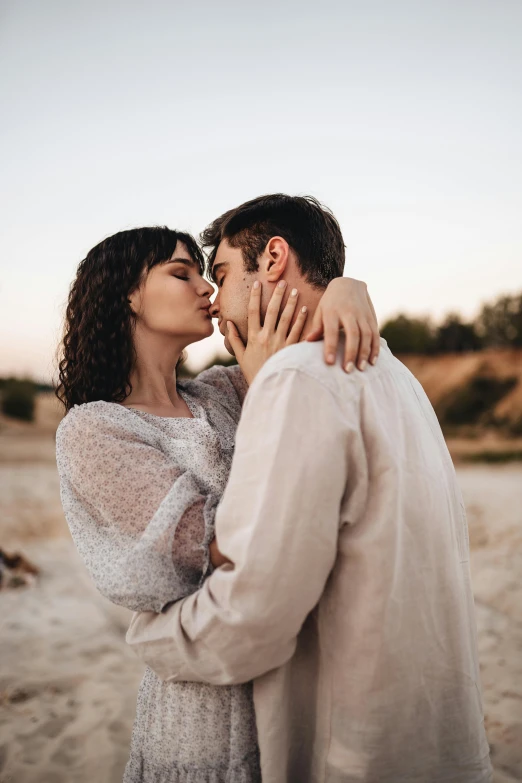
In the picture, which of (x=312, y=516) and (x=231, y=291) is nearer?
(x=312, y=516)

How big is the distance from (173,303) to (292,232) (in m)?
0.46

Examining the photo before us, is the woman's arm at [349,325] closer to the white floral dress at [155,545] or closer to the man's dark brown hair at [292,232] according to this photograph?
the man's dark brown hair at [292,232]

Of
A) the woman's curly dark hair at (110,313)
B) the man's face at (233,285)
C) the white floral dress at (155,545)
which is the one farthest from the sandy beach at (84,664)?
the man's face at (233,285)

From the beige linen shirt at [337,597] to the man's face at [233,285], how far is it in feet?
1.96

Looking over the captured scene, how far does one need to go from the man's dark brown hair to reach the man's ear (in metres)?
0.03

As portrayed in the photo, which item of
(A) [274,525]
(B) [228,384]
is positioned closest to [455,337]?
(B) [228,384]

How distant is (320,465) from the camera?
1.16 m

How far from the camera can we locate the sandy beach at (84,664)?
175 inches

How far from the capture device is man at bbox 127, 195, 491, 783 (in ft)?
3.81

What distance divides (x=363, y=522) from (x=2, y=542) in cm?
1208

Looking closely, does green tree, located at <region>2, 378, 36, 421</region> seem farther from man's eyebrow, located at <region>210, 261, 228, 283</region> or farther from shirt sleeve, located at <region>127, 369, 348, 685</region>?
shirt sleeve, located at <region>127, 369, 348, 685</region>

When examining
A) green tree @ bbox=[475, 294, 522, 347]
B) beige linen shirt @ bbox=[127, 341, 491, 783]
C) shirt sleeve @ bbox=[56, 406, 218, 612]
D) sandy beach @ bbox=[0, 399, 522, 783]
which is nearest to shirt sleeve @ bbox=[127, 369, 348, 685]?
beige linen shirt @ bbox=[127, 341, 491, 783]

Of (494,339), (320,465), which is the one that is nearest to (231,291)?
(320,465)

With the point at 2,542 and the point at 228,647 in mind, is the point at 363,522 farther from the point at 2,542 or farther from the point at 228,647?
the point at 2,542
